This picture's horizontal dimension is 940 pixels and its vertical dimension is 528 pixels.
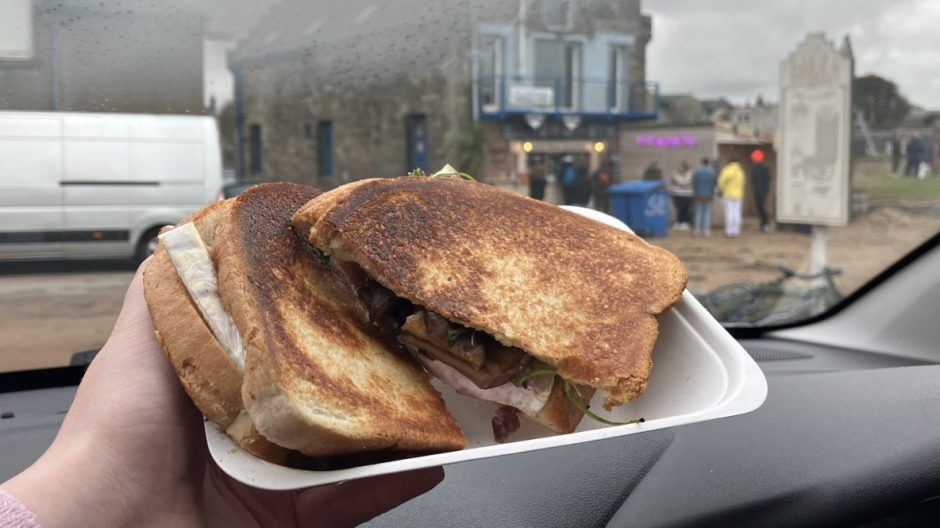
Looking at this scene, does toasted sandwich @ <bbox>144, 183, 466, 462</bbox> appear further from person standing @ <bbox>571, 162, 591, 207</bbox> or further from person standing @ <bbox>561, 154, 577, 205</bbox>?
person standing @ <bbox>571, 162, 591, 207</bbox>

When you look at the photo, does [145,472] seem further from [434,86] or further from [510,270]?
[434,86]

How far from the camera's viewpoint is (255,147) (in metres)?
9.66

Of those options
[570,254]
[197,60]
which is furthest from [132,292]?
[197,60]

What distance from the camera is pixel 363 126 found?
9.45 metres

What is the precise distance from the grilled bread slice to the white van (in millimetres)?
3155

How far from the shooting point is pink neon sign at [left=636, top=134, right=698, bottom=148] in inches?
666

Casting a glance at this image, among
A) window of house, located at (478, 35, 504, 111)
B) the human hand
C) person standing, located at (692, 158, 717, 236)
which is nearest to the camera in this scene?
the human hand

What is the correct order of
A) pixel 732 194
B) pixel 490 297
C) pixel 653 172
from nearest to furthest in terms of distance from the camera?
pixel 490 297, pixel 732 194, pixel 653 172

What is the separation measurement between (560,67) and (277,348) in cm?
1433

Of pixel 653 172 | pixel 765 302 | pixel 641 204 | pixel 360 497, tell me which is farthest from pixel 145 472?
pixel 653 172

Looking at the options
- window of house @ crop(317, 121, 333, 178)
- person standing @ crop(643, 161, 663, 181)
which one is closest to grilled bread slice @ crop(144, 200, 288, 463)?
window of house @ crop(317, 121, 333, 178)

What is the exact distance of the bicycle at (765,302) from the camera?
10.8 feet

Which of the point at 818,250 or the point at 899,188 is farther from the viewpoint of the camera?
the point at 899,188

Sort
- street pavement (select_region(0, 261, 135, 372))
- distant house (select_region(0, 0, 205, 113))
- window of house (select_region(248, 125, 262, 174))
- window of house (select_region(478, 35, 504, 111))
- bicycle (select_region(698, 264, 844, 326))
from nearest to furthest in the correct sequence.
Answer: distant house (select_region(0, 0, 205, 113)), street pavement (select_region(0, 261, 135, 372)), bicycle (select_region(698, 264, 844, 326)), window of house (select_region(248, 125, 262, 174)), window of house (select_region(478, 35, 504, 111))
